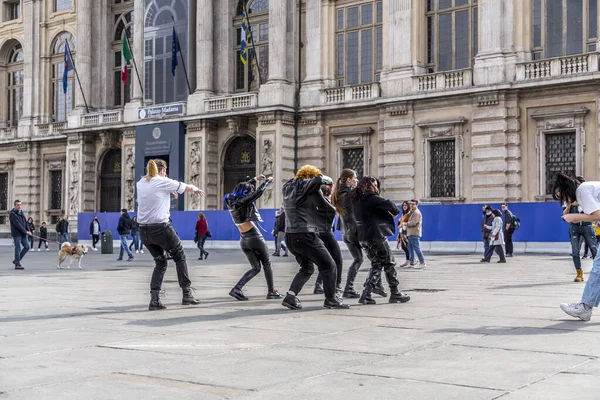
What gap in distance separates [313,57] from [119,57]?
47.3 feet

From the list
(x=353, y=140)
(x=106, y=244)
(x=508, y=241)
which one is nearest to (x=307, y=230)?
(x=508, y=241)

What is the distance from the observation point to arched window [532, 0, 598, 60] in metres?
31.7

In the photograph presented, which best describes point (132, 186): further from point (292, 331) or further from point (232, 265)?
point (292, 331)

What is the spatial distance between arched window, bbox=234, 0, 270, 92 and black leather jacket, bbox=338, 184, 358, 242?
28.4 m

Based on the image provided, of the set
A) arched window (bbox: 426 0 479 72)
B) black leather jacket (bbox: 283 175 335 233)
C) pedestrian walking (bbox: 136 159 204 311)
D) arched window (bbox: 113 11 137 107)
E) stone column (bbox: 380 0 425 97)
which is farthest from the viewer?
arched window (bbox: 113 11 137 107)

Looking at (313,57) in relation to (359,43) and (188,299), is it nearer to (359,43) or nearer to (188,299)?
(359,43)

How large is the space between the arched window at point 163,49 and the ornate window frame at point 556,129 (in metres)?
18.5

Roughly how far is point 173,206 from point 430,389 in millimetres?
36504

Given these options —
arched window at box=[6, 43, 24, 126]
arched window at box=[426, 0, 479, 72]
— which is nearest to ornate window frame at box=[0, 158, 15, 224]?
arched window at box=[6, 43, 24, 126]

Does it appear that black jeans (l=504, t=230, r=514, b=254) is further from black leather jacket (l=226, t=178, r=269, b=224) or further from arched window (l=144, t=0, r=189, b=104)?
arched window (l=144, t=0, r=189, b=104)

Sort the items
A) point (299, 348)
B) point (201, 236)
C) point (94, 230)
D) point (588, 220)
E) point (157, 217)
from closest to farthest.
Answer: point (299, 348) < point (588, 220) < point (157, 217) < point (201, 236) < point (94, 230)

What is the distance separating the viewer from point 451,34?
116 feet

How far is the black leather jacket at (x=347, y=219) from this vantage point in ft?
41.3

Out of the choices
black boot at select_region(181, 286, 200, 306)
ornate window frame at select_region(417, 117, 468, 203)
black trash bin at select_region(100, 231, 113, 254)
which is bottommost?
black trash bin at select_region(100, 231, 113, 254)
